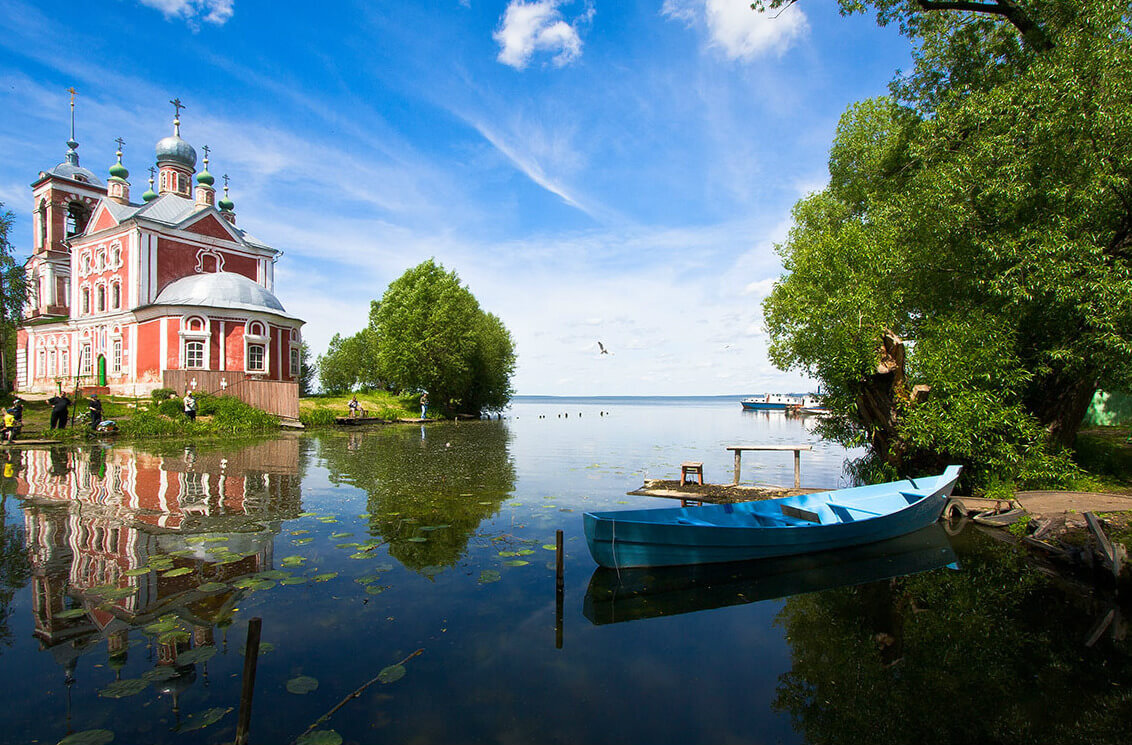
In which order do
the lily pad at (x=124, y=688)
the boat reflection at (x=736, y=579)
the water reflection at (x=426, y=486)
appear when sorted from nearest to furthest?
the lily pad at (x=124, y=688)
the boat reflection at (x=736, y=579)
the water reflection at (x=426, y=486)

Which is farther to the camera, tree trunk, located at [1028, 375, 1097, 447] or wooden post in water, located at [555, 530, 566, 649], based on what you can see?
tree trunk, located at [1028, 375, 1097, 447]

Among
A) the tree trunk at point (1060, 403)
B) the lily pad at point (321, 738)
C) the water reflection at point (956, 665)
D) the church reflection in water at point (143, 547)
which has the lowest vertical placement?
the water reflection at point (956, 665)

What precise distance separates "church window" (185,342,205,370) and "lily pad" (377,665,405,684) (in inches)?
Result: 1491

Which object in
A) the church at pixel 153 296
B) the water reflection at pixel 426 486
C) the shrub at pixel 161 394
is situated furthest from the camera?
the church at pixel 153 296

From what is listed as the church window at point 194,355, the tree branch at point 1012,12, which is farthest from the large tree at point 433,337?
the tree branch at point 1012,12

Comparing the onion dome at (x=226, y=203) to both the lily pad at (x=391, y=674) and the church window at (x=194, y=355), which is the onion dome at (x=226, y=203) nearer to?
the church window at (x=194, y=355)

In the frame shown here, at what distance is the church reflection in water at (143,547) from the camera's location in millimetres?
6578

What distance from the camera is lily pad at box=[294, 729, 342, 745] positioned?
492cm

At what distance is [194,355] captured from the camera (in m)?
37.1

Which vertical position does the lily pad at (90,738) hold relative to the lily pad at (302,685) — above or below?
above

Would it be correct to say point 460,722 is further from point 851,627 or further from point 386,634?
point 851,627

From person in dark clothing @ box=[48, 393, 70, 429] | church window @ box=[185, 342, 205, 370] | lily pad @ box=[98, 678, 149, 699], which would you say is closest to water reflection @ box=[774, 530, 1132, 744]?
lily pad @ box=[98, 678, 149, 699]

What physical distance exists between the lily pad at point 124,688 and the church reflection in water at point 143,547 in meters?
0.14

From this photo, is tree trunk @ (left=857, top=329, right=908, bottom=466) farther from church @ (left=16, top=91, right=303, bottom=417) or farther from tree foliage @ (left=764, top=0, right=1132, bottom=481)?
church @ (left=16, top=91, right=303, bottom=417)
